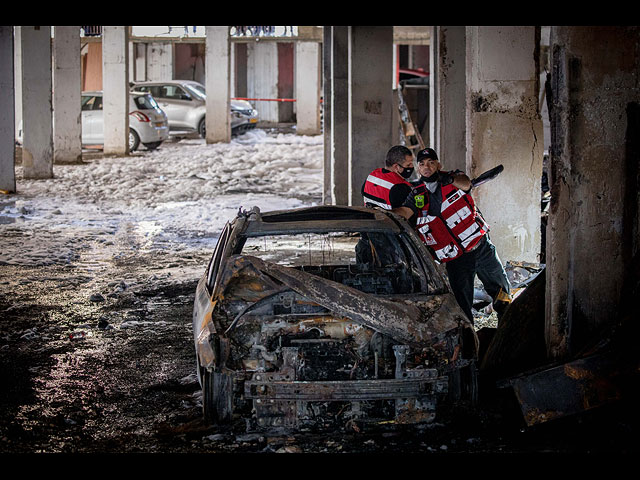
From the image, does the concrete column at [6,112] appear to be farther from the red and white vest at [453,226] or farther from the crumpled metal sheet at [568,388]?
the crumpled metal sheet at [568,388]

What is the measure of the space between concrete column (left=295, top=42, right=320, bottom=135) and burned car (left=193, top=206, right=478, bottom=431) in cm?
2331

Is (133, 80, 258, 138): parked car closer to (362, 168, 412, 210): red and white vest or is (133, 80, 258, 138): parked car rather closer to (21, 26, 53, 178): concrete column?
(21, 26, 53, 178): concrete column

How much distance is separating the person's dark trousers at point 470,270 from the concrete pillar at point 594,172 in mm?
1230

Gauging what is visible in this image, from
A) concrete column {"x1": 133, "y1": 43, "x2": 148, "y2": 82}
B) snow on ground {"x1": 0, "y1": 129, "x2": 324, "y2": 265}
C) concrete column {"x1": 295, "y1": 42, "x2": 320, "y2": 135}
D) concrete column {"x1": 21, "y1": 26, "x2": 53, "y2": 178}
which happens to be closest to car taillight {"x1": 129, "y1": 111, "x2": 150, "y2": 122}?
snow on ground {"x1": 0, "y1": 129, "x2": 324, "y2": 265}

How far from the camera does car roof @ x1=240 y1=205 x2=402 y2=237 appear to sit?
545 centimetres

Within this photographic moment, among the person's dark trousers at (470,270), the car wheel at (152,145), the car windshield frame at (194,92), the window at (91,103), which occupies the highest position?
the car windshield frame at (194,92)

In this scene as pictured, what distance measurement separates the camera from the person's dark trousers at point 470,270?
6762 millimetres

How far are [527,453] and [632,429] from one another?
0.68 meters

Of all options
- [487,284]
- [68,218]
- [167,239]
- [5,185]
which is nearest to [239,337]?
[487,284]

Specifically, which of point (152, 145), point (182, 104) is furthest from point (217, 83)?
point (152, 145)

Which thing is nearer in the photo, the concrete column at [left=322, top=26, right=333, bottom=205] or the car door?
A: the concrete column at [left=322, top=26, right=333, bottom=205]

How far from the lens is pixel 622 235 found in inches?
216

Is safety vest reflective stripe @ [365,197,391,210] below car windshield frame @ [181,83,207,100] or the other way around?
below

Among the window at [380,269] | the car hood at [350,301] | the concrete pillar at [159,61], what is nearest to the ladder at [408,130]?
the window at [380,269]
